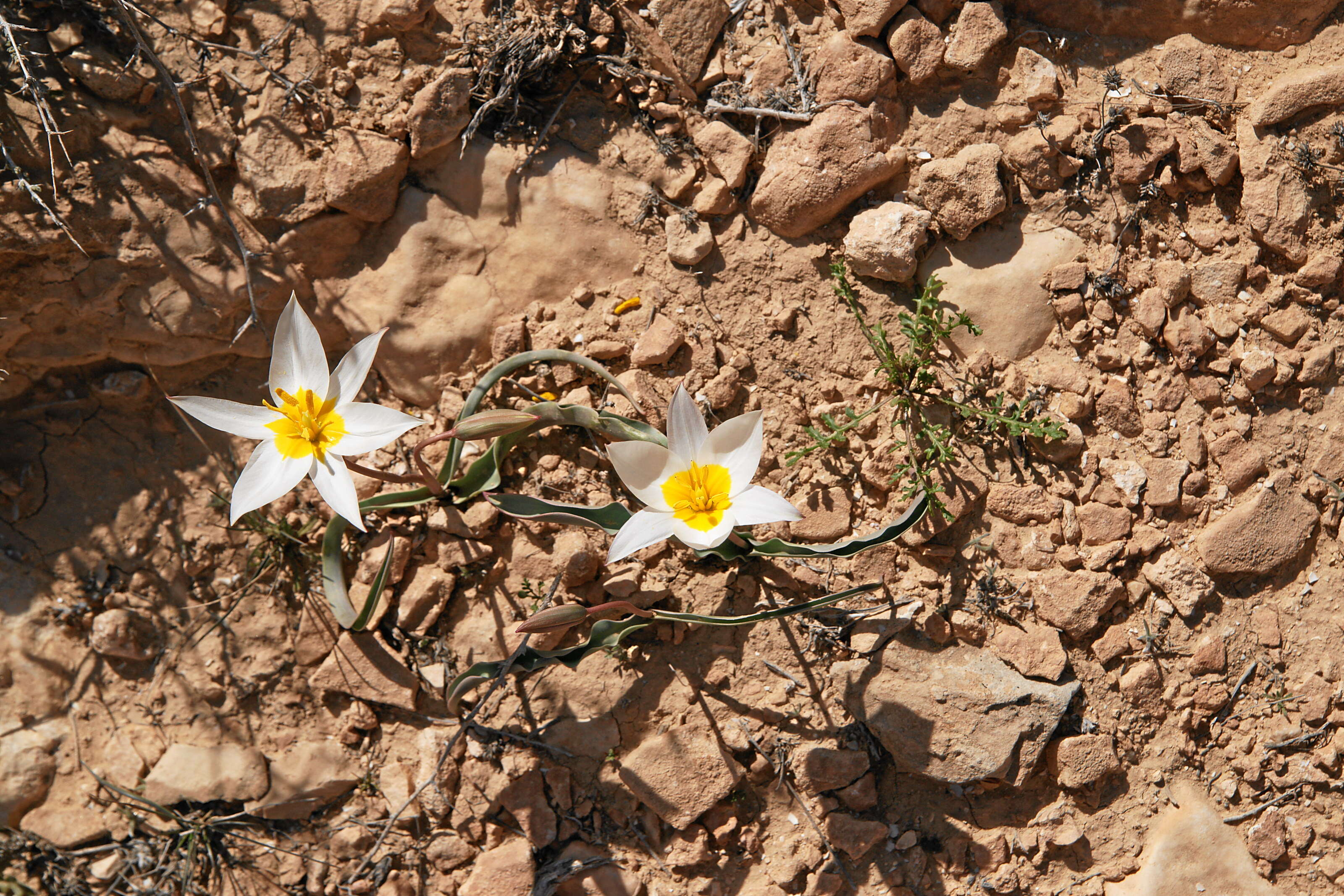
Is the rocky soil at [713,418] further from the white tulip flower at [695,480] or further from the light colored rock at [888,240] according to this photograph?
the white tulip flower at [695,480]

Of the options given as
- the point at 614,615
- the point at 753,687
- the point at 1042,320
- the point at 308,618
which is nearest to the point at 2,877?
the point at 308,618

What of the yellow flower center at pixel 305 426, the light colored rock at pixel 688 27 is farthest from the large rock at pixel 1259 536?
the yellow flower center at pixel 305 426

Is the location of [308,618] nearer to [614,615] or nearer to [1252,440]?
[614,615]

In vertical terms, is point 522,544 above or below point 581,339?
below

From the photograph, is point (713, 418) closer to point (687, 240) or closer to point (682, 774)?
point (687, 240)

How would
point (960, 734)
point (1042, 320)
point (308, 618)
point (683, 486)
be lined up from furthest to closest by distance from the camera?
point (308, 618) < point (1042, 320) < point (960, 734) < point (683, 486)

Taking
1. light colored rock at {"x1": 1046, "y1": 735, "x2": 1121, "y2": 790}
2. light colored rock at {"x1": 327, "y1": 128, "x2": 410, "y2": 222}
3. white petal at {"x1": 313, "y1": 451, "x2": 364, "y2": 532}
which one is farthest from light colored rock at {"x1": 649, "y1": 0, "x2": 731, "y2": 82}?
light colored rock at {"x1": 1046, "y1": 735, "x2": 1121, "y2": 790}
